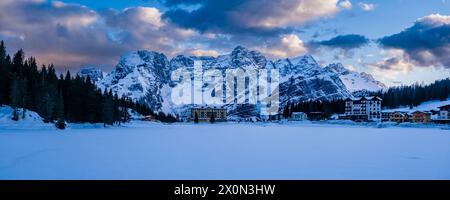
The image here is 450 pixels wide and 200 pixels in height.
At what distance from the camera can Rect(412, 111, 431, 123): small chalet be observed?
150 m

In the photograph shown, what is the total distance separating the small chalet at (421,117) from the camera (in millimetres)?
150238

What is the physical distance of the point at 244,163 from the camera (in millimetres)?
19828

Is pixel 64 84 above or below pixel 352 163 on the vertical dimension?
above

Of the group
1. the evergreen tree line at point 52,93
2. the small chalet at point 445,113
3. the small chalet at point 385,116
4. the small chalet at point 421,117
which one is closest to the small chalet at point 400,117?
the small chalet at point 421,117

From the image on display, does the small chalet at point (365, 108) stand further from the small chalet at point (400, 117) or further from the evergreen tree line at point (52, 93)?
the evergreen tree line at point (52, 93)

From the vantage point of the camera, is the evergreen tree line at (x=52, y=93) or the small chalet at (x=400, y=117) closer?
the evergreen tree line at (x=52, y=93)

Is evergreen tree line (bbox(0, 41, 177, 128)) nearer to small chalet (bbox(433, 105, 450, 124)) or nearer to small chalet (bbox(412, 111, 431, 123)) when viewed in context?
small chalet (bbox(412, 111, 431, 123))

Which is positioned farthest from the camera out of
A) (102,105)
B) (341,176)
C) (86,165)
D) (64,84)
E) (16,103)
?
(64,84)

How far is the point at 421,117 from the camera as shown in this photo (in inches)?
5930

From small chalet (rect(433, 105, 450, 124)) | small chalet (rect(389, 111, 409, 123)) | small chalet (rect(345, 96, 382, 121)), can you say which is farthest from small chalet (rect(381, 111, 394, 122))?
small chalet (rect(433, 105, 450, 124))
